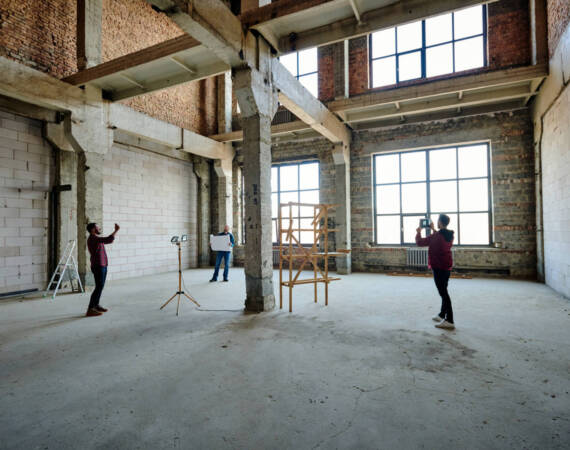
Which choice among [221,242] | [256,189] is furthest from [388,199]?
[256,189]

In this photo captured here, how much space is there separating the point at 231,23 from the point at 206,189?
26.4ft

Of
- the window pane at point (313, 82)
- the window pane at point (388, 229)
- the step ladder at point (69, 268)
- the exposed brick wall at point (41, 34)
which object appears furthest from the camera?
the window pane at point (313, 82)

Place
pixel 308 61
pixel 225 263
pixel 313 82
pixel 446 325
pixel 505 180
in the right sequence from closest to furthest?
pixel 446 325
pixel 225 263
pixel 505 180
pixel 313 82
pixel 308 61

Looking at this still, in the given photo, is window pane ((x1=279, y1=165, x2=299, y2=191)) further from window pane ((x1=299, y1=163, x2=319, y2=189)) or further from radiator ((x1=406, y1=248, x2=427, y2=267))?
radiator ((x1=406, y1=248, x2=427, y2=267))

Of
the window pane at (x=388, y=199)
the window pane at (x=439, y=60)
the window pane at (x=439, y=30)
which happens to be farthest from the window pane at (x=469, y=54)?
the window pane at (x=388, y=199)

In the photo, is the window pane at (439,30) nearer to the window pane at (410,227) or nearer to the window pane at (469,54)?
the window pane at (469,54)

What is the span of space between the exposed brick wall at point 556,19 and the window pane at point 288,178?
7.64m

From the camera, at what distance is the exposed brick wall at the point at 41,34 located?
6.79m

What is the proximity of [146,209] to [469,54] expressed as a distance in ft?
35.5

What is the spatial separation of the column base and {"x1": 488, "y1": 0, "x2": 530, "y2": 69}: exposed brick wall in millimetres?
8920

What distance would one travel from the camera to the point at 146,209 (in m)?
10.6

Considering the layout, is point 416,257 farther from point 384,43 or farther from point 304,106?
point 384,43

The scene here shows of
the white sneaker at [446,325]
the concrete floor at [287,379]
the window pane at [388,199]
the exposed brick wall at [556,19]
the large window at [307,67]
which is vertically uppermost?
the large window at [307,67]

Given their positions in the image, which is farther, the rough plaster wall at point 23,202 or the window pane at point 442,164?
the window pane at point 442,164
